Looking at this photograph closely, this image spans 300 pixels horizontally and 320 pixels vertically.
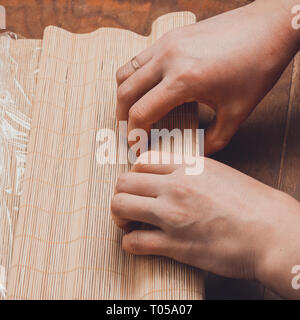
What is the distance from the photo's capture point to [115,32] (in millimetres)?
797

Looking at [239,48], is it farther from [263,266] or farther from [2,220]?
[2,220]

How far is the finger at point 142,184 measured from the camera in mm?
596

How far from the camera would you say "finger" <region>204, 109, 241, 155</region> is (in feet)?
2.23

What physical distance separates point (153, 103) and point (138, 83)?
0.15ft

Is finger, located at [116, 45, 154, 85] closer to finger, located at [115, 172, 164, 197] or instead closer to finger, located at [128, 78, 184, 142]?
finger, located at [128, 78, 184, 142]

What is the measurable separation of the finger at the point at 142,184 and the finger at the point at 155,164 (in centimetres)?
1

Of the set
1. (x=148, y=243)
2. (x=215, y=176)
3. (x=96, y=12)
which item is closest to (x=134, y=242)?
(x=148, y=243)

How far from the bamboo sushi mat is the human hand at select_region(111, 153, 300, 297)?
4 centimetres

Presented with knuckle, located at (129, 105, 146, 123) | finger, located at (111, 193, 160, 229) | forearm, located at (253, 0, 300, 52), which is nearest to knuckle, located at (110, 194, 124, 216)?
finger, located at (111, 193, 160, 229)

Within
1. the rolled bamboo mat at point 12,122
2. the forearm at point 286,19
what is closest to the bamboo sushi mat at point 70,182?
the rolled bamboo mat at point 12,122

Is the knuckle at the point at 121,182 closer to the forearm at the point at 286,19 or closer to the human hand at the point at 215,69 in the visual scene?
the human hand at the point at 215,69

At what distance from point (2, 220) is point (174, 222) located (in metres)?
0.26

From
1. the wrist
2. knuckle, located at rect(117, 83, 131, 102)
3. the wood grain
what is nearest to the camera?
the wrist

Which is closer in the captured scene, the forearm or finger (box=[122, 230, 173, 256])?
finger (box=[122, 230, 173, 256])
